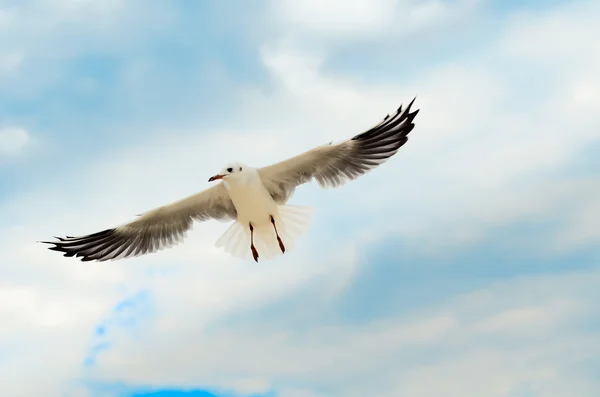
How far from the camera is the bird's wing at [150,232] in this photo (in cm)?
1308

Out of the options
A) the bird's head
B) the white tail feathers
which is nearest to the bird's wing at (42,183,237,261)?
the white tail feathers

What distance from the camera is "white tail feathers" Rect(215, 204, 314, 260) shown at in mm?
12617

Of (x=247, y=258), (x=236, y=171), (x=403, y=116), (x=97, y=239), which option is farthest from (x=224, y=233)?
(x=403, y=116)

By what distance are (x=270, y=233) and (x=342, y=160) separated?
155cm

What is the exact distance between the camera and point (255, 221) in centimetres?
1265

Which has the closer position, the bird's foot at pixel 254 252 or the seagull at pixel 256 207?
the seagull at pixel 256 207

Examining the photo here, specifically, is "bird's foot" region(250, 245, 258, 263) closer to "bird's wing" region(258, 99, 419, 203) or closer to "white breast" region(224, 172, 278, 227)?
"white breast" region(224, 172, 278, 227)

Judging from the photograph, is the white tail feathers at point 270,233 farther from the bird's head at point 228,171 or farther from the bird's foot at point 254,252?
the bird's head at point 228,171

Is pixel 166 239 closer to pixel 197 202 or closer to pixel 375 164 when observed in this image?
pixel 197 202

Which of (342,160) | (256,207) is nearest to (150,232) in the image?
(256,207)

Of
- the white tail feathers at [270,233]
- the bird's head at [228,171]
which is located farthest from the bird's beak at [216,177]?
the white tail feathers at [270,233]

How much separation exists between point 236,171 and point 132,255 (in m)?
2.72

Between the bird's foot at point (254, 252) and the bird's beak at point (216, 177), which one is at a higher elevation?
the bird's beak at point (216, 177)

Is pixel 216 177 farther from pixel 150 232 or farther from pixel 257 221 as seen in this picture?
pixel 150 232
